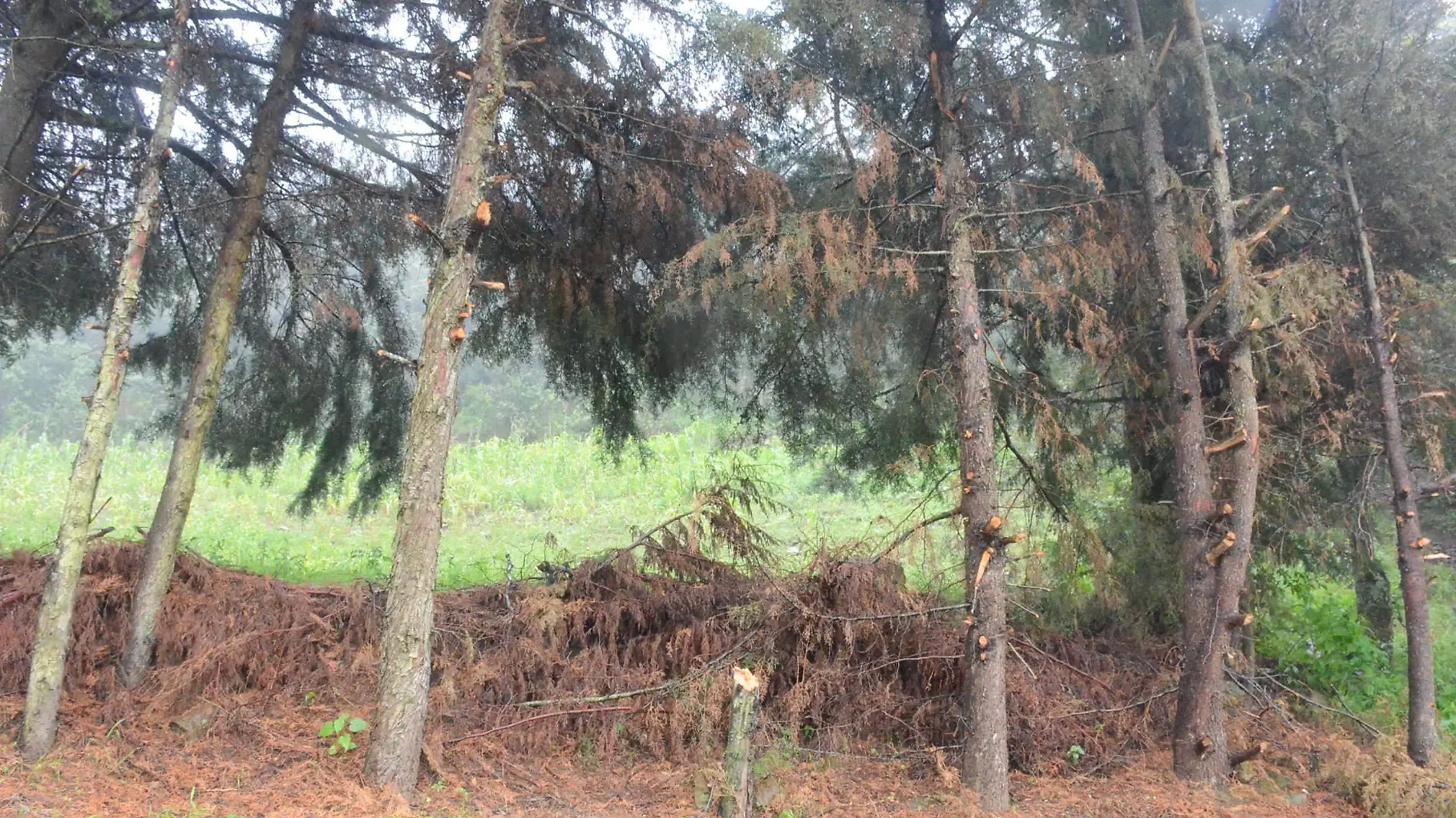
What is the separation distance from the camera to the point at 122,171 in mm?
8328

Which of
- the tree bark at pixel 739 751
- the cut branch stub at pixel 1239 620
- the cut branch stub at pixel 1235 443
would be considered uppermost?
the cut branch stub at pixel 1235 443

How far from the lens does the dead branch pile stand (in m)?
6.70

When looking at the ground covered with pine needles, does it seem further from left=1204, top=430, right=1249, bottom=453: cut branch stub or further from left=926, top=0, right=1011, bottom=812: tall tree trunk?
left=1204, top=430, right=1249, bottom=453: cut branch stub

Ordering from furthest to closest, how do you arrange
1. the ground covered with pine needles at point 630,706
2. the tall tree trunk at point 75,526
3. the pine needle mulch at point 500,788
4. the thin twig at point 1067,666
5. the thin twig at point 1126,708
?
the thin twig at point 1067,666 < the thin twig at point 1126,708 < the ground covered with pine needles at point 630,706 < the tall tree trunk at point 75,526 < the pine needle mulch at point 500,788

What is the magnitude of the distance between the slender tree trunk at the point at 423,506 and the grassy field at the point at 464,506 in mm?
6227

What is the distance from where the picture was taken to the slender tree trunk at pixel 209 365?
7012mm

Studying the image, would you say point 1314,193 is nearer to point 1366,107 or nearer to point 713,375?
point 1366,107

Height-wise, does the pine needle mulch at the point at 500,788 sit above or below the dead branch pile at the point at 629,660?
below

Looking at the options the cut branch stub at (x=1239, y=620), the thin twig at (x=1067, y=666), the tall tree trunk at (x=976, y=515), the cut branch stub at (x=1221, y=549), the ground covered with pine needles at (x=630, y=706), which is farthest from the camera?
the thin twig at (x=1067, y=666)

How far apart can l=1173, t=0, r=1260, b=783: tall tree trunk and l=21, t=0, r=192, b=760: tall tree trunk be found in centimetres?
789

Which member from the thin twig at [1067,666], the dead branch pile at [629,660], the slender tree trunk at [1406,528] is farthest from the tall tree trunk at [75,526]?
the slender tree trunk at [1406,528]

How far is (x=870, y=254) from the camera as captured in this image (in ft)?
22.7

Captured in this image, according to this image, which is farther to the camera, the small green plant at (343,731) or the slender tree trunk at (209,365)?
the slender tree trunk at (209,365)

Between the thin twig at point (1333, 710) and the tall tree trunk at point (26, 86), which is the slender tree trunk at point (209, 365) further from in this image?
the thin twig at point (1333, 710)
